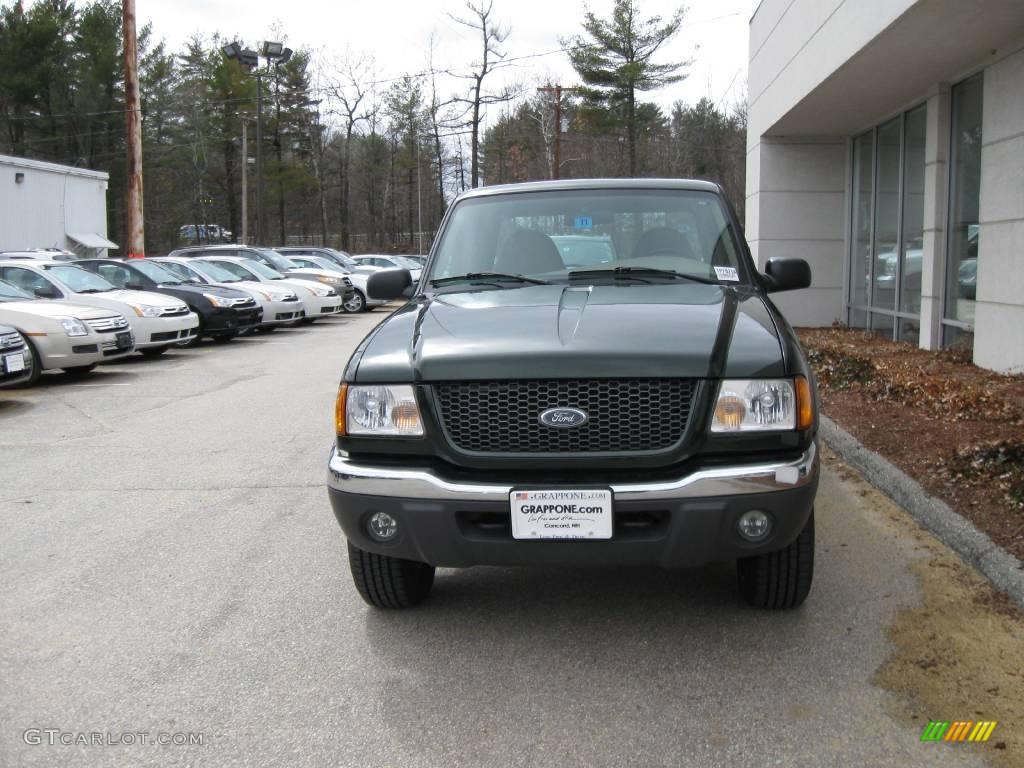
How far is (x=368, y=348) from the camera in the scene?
3840 millimetres

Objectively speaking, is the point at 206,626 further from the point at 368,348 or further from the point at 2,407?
the point at 2,407

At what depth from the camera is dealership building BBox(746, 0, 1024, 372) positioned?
934cm

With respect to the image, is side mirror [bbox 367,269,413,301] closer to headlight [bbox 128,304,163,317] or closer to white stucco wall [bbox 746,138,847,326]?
headlight [bbox 128,304,163,317]

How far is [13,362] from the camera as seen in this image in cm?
1061

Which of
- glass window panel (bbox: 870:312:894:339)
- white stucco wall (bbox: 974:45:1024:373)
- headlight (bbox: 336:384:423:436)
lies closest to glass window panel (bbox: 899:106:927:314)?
glass window panel (bbox: 870:312:894:339)

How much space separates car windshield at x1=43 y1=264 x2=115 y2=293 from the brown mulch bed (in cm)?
1055

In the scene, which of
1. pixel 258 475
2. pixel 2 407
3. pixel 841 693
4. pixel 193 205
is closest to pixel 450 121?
pixel 193 205

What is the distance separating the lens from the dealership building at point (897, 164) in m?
9.34

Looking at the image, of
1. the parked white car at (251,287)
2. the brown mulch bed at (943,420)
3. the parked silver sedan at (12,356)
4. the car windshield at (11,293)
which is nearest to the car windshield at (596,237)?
the brown mulch bed at (943,420)

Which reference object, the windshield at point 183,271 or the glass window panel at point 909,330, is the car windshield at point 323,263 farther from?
the glass window panel at point 909,330

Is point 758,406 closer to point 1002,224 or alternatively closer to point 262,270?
point 1002,224

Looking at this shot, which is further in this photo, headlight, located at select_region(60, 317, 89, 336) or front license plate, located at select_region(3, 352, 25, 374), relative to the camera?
headlight, located at select_region(60, 317, 89, 336)

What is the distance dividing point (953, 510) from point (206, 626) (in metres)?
3.71

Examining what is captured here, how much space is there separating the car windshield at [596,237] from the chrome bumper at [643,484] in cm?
137
